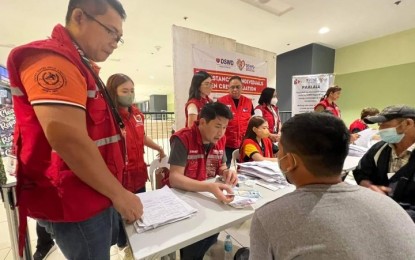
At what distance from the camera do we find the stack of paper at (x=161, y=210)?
83 cm

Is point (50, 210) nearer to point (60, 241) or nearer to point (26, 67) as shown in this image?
point (60, 241)

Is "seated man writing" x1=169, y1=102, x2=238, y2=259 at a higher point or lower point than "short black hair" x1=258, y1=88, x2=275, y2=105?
lower

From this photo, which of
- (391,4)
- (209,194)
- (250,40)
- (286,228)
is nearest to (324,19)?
(391,4)

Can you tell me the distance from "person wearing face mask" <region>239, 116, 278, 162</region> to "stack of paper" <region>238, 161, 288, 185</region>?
0.34 meters

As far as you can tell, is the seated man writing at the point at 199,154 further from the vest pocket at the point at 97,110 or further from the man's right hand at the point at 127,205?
the vest pocket at the point at 97,110

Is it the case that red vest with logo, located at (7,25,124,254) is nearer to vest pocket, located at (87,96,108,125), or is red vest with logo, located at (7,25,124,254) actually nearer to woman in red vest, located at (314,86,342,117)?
vest pocket, located at (87,96,108,125)

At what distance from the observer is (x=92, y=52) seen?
0.78 meters

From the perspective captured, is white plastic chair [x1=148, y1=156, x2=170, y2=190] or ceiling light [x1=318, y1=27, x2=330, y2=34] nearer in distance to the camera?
white plastic chair [x1=148, y1=156, x2=170, y2=190]

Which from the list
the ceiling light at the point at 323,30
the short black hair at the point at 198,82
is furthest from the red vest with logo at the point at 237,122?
the ceiling light at the point at 323,30

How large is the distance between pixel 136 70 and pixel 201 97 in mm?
6583

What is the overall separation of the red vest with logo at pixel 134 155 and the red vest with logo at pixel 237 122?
1.29 m

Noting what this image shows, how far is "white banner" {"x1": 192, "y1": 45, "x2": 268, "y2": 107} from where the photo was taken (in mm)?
3316

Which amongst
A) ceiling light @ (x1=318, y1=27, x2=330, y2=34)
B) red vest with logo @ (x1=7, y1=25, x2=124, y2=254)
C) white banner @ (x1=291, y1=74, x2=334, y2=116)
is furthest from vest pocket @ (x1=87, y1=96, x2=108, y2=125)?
ceiling light @ (x1=318, y1=27, x2=330, y2=34)

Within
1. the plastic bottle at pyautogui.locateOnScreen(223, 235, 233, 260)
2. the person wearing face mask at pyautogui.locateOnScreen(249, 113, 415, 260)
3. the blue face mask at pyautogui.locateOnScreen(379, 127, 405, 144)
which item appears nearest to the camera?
the person wearing face mask at pyautogui.locateOnScreen(249, 113, 415, 260)
